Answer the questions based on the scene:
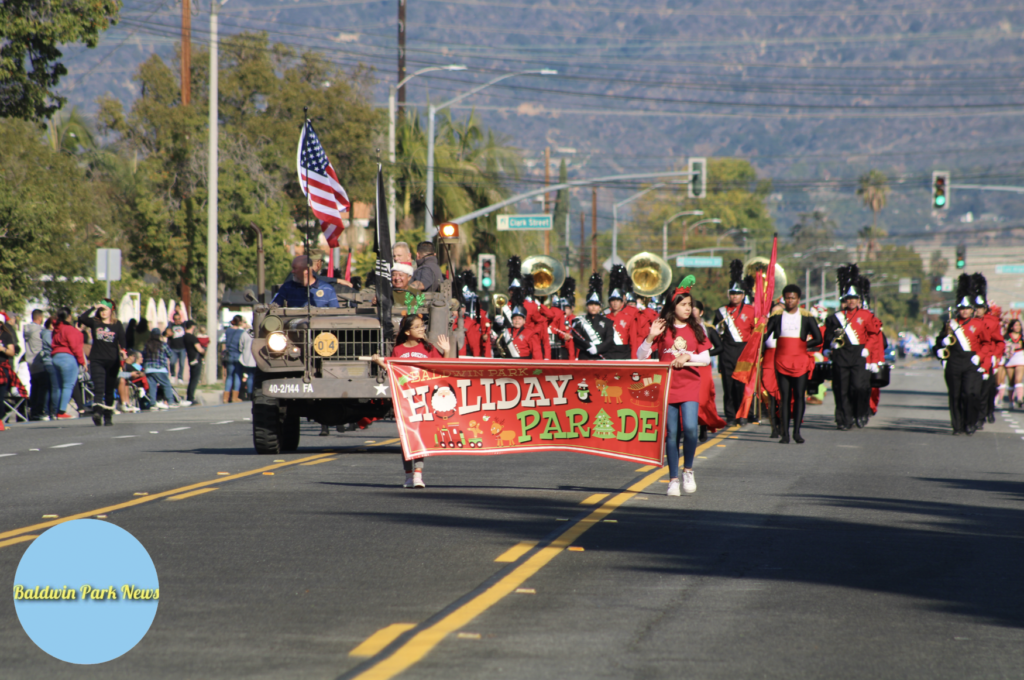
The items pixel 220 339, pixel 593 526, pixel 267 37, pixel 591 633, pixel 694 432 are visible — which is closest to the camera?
pixel 591 633

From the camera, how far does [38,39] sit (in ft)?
84.9

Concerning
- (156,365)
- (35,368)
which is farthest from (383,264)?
(156,365)

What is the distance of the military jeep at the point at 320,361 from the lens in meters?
14.9

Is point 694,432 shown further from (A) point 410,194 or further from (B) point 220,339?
(A) point 410,194

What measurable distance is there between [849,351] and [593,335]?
5231 mm

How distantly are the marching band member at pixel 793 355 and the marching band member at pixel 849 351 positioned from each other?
2218mm

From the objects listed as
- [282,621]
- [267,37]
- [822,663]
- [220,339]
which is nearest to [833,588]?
[822,663]

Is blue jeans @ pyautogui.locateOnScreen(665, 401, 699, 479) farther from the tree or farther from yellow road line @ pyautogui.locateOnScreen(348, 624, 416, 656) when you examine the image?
the tree

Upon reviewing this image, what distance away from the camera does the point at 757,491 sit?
12.8 meters

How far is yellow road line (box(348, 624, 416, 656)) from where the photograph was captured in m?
6.45

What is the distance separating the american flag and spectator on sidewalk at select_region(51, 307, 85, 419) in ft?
20.0

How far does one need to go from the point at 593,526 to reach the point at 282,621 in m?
3.75

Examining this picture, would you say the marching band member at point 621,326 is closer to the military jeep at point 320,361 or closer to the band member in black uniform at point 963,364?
the band member in black uniform at point 963,364

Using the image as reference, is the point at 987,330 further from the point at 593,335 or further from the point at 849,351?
the point at 593,335
